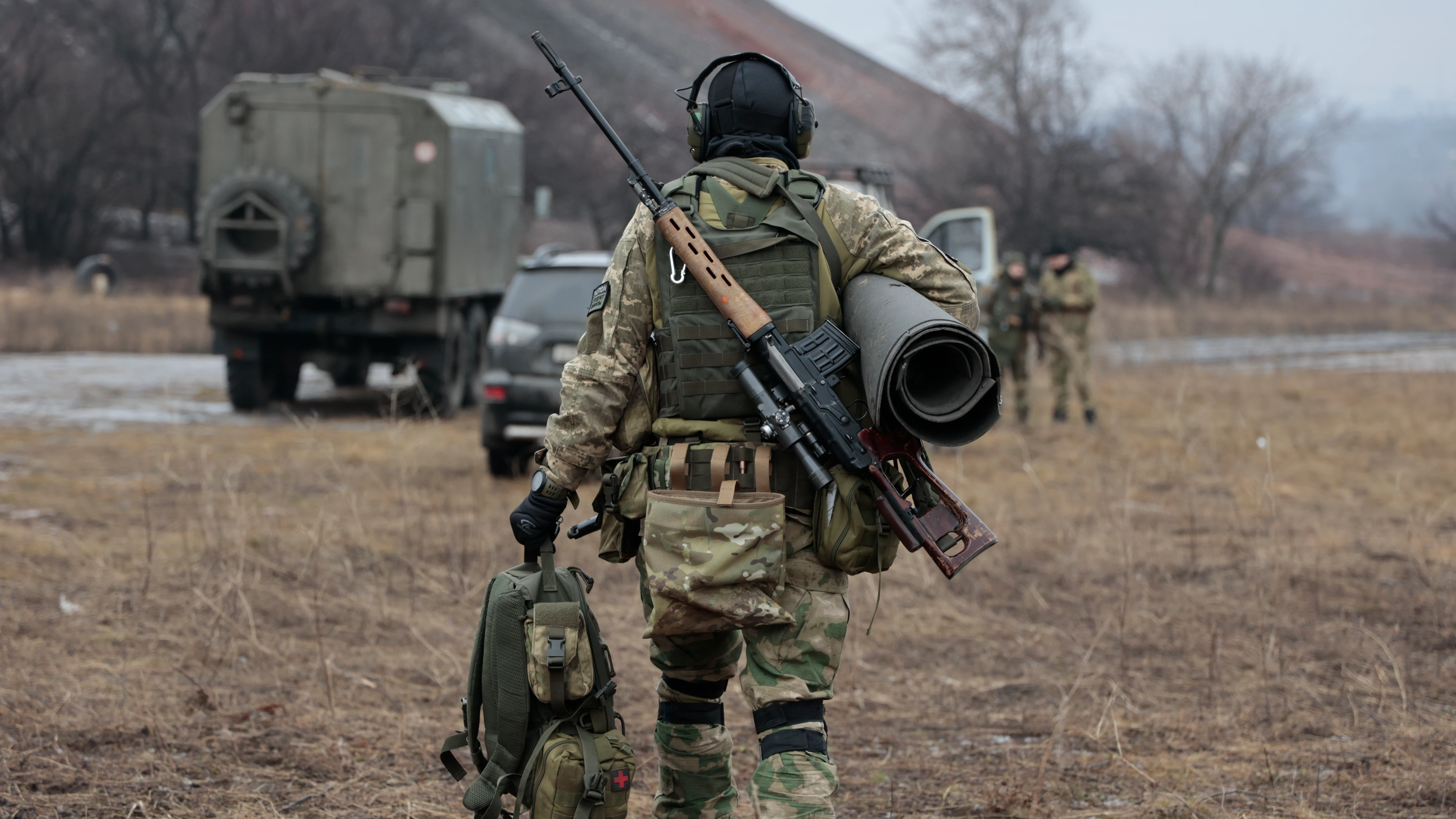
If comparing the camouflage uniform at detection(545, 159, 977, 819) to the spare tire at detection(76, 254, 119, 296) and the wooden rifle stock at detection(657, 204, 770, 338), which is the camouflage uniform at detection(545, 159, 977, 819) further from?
the spare tire at detection(76, 254, 119, 296)

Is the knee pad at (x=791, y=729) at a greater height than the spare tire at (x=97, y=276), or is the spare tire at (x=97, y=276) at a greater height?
the spare tire at (x=97, y=276)

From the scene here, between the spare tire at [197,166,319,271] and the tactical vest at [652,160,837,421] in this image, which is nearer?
the tactical vest at [652,160,837,421]

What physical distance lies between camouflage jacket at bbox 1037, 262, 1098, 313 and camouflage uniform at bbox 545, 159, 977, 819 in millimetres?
9324

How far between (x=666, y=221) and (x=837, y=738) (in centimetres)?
209

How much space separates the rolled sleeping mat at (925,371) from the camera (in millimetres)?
2854

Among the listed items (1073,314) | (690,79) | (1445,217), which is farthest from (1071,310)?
(690,79)

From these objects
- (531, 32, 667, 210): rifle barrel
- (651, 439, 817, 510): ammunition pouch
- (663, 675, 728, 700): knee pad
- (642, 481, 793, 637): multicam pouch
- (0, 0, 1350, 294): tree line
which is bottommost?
(663, 675, 728, 700): knee pad

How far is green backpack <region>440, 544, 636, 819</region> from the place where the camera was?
3074 mm

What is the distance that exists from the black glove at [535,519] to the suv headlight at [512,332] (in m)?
A: 5.66

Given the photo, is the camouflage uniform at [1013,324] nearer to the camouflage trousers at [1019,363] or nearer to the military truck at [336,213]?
the camouflage trousers at [1019,363]

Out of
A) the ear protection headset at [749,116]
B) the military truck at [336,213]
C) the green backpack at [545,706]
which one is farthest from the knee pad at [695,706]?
the military truck at [336,213]

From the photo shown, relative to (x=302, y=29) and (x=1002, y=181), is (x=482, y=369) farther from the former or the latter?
(x=302, y=29)

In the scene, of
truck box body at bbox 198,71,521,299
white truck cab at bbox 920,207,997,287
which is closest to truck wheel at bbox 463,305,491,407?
truck box body at bbox 198,71,521,299

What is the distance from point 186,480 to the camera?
8.52m
